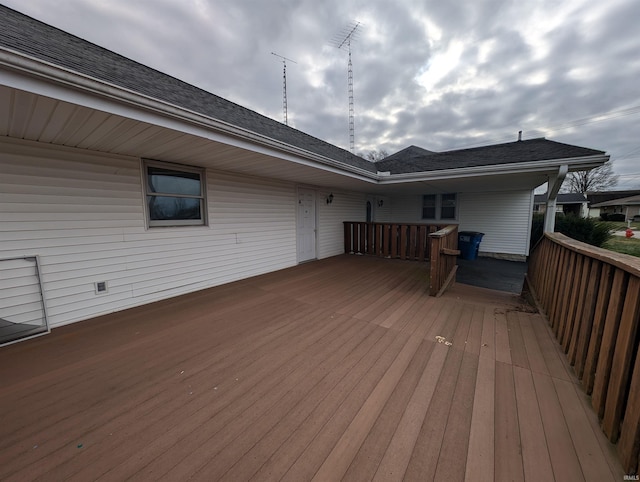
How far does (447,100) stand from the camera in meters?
13.8

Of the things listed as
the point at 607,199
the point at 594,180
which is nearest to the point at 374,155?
the point at 594,180

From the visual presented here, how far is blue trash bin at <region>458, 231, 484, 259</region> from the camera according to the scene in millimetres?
8391

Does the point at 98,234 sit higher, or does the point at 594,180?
the point at 594,180

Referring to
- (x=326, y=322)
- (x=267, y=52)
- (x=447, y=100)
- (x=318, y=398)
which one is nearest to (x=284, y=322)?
(x=326, y=322)

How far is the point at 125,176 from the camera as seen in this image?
3.42 metres

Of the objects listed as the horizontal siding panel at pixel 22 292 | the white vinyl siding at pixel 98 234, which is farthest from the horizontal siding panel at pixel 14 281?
the white vinyl siding at pixel 98 234

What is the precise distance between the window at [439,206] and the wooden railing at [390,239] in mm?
3606

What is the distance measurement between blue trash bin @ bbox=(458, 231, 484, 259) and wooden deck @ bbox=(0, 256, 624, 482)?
5838 mm

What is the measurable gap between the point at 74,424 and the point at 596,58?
15.0m

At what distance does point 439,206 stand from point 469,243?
2051mm

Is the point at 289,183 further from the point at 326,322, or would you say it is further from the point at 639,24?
the point at 639,24

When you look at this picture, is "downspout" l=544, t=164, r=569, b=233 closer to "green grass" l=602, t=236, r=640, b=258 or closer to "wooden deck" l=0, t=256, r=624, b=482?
"green grass" l=602, t=236, r=640, b=258

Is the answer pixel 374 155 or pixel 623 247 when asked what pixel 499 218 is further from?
pixel 374 155

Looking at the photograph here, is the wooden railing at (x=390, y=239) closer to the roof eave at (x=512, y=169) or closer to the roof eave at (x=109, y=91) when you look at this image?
the roof eave at (x=512, y=169)
